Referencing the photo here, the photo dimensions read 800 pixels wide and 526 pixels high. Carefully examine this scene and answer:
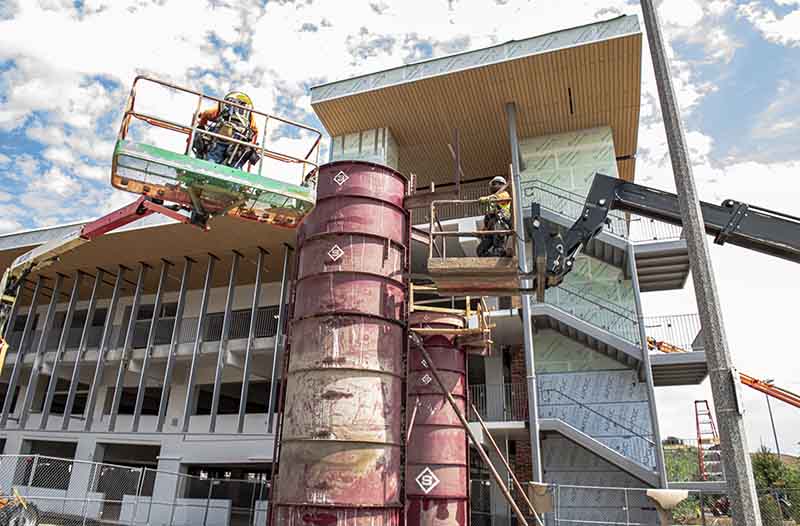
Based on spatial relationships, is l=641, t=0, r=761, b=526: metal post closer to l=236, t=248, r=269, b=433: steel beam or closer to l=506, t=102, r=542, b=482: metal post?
l=506, t=102, r=542, b=482: metal post

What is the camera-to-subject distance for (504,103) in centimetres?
1961

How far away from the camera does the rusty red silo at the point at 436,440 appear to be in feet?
40.2

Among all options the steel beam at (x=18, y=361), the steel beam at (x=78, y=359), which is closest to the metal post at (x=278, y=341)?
the steel beam at (x=78, y=359)

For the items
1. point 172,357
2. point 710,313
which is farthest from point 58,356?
point 710,313

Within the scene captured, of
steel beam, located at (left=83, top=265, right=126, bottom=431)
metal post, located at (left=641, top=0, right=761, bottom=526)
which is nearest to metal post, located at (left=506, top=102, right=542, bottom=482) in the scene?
metal post, located at (left=641, top=0, right=761, bottom=526)

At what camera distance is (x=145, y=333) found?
26.2 m

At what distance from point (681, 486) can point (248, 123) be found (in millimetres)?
14618

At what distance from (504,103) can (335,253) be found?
1193 centimetres

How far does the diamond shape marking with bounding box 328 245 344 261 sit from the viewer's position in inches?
400

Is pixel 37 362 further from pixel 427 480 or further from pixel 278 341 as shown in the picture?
pixel 427 480

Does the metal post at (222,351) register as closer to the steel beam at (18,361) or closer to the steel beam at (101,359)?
the steel beam at (101,359)

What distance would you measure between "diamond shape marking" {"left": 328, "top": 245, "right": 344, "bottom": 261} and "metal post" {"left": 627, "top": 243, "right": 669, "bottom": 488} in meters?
10.8

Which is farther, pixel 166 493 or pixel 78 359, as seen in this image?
pixel 78 359

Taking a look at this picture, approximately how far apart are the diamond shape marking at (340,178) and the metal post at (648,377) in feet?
35.7
